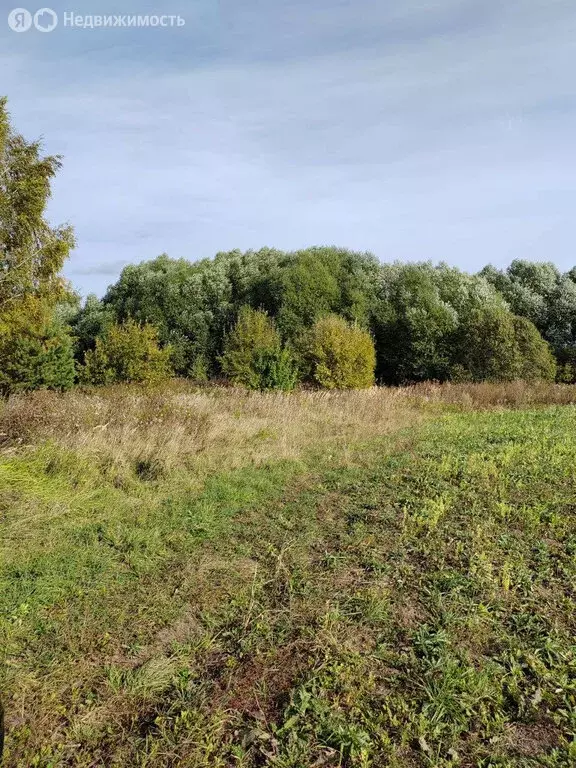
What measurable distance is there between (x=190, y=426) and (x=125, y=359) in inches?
533

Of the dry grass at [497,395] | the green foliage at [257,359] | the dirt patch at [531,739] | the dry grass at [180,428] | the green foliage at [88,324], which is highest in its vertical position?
the green foliage at [88,324]

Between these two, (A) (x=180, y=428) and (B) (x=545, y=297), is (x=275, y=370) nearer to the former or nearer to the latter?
(A) (x=180, y=428)

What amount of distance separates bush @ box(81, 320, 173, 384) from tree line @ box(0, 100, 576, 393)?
0.06m

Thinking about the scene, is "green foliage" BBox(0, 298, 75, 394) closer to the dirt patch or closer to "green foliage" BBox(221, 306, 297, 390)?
"green foliage" BBox(221, 306, 297, 390)

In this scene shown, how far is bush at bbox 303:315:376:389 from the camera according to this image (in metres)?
21.4

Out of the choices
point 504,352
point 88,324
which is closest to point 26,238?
point 504,352

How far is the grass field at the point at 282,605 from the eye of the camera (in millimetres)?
2861

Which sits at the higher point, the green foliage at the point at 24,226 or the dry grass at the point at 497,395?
the green foliage at the point at 24,226

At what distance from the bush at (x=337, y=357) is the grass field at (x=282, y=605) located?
13.2m

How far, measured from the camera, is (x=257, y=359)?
18859 mm

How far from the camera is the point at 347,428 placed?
35.8 ft

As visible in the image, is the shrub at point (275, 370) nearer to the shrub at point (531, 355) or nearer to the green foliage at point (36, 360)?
the green foliage at point (36, 360)

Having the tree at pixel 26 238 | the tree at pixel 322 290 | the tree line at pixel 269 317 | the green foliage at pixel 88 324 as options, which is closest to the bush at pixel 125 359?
the tree line at pixel 269 317

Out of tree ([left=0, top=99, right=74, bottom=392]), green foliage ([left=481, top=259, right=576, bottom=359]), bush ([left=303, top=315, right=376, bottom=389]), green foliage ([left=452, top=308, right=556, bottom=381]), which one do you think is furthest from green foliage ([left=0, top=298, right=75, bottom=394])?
green foliage ([left=481, top=259, right=576, bottom=359])
